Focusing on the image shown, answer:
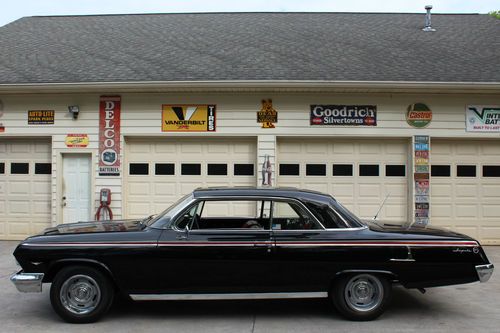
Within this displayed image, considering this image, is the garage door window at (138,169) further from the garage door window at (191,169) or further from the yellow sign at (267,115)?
the yellow sign at (267,115)

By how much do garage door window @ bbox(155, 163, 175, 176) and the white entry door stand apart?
5.11 ft

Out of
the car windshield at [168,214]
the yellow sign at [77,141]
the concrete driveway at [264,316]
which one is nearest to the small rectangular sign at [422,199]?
the concrete driveway at [264,316]

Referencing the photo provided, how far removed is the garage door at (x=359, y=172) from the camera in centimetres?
1099

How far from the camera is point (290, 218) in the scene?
586 cm

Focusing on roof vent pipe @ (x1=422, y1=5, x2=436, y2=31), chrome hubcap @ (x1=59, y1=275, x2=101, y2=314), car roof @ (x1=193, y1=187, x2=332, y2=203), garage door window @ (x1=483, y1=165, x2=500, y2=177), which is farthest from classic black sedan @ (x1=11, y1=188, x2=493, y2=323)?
roof vent pipe @ (x1=422, y1=5, x2=436, y2=31)

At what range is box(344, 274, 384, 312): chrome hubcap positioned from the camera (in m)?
5.64

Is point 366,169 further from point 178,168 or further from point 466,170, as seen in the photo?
point 178,168

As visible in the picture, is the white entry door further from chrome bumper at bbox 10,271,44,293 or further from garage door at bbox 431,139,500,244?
garage door at bbox 431,139,500,244

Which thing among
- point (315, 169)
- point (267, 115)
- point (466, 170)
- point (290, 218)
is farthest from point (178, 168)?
point (466, 170)

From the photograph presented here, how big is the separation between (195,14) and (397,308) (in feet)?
40.7

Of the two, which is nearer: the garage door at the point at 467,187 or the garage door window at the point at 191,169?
the garage door at the point at 467,187

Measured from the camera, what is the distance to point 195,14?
15961 mm

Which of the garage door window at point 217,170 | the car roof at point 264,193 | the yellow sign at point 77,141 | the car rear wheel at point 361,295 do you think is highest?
the yellow sign at point 77,141

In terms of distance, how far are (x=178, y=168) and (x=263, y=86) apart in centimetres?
267
